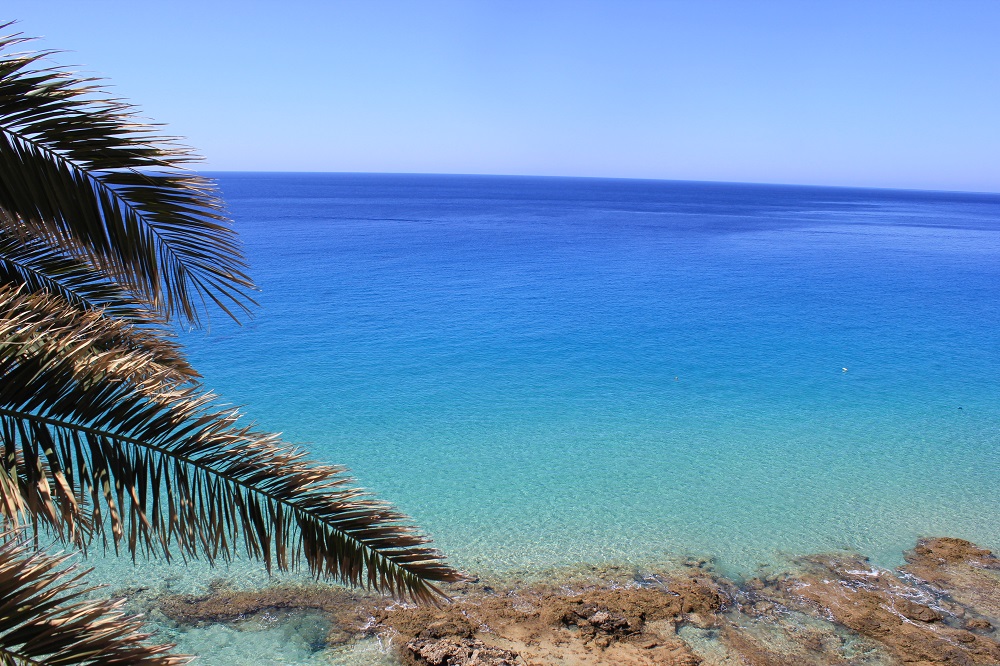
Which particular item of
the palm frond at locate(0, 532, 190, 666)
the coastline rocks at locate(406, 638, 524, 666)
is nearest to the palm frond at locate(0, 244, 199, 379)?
the palm frond at locate(0, 532, 190, 666)

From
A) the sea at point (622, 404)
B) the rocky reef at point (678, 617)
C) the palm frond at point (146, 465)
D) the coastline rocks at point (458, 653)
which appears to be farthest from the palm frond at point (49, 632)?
the sea at point (622, 404)

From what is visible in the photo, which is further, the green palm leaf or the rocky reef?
the rocky reef

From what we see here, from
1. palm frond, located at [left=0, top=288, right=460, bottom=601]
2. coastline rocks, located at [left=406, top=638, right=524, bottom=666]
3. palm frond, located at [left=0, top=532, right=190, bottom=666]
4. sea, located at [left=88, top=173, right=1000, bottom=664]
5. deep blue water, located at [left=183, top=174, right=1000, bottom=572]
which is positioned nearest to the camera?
palm frond, located at [left=0, top=532, right=190, bottom=666]

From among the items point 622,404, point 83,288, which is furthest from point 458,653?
point 622,404

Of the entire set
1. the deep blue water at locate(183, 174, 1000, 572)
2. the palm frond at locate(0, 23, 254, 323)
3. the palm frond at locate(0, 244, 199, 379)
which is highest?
the palm frond at locate(0, 23, 254, 323)

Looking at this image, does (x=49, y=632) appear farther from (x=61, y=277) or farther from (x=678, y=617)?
(x=678, y=617)

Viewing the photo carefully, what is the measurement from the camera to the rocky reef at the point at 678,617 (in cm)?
876

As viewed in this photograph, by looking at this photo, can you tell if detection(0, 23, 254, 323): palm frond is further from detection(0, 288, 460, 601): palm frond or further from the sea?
the sea

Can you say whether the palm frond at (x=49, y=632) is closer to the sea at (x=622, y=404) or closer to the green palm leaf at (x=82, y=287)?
the green palm leaf at (x=82, y=287)

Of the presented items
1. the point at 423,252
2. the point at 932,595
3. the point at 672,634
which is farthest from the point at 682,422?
the point at 423,252

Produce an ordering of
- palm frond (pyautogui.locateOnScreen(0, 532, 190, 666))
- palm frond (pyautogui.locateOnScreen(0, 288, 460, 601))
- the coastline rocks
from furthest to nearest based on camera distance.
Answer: the coastline rocks, palm frond (pyautogui.locateOnScreen(0, 288, 460, 601)), palm frond (pyautogui.locateOnScreen(0, 532, 190, 666))

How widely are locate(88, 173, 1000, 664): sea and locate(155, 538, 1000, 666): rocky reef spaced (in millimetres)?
522

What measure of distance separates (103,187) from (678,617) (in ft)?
28.2

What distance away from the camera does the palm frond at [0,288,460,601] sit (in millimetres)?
3215
